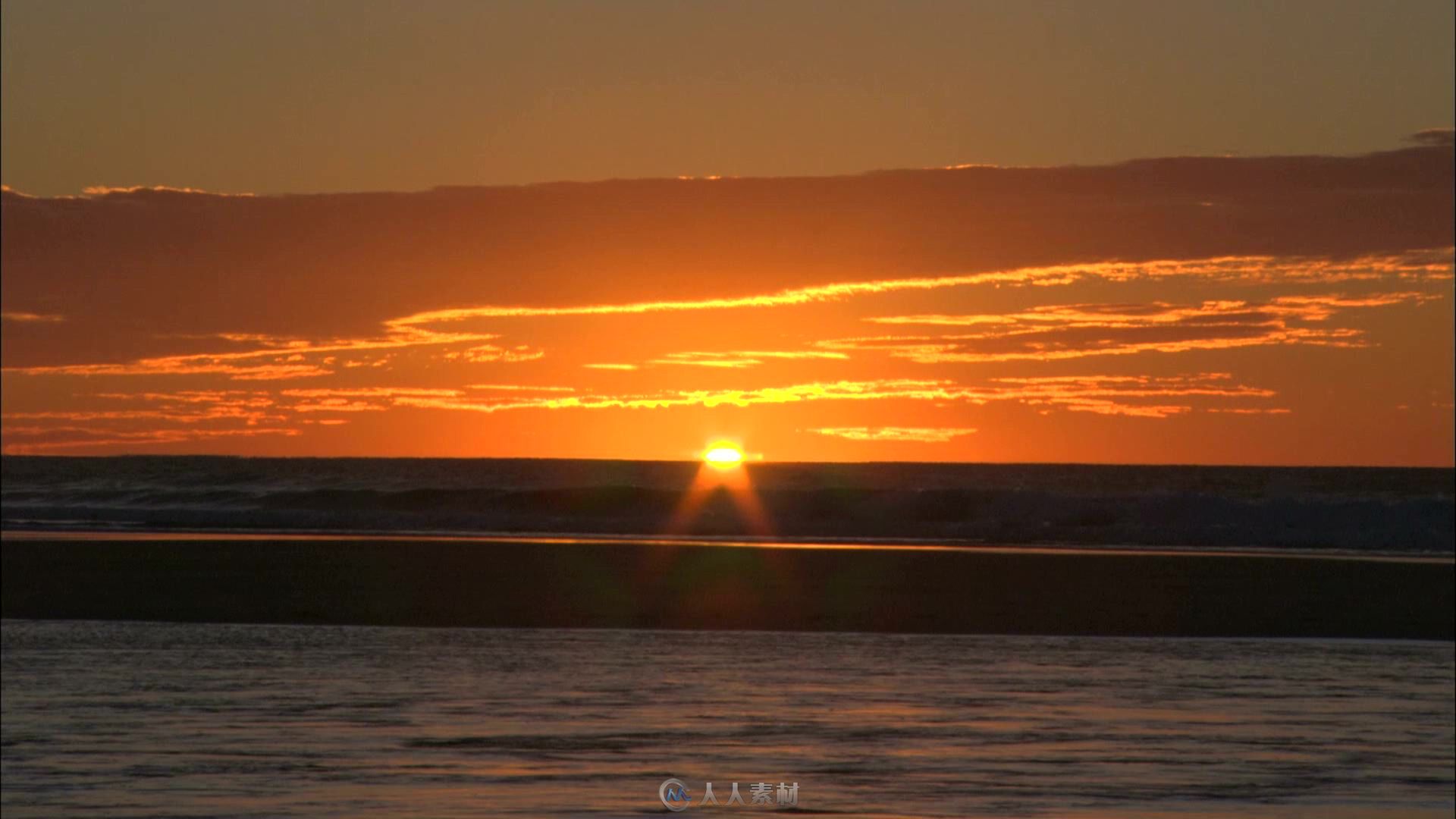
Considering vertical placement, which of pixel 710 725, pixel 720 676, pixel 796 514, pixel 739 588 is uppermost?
pixel 796 514

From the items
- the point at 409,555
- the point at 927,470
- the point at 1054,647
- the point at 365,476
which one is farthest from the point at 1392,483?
the point at 1054,647

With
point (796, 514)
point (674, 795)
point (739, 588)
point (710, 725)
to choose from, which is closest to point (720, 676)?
point (710, 725)

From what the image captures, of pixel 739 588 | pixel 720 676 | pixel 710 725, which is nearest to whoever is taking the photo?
pixel 710 725

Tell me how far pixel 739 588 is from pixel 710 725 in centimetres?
1462

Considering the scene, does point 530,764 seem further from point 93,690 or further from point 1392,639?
point 1392,639

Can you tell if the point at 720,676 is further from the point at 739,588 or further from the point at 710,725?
the point at 739,588

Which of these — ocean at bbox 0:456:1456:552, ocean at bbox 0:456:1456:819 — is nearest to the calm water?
ocean at bbox 0:456:1456:819

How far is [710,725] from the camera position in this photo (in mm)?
15703

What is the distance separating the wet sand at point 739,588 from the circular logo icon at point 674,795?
11627 mm

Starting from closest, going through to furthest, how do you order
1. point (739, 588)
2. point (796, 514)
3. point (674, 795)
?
point (674, 795) < point (739, 588) < point (796, 514)

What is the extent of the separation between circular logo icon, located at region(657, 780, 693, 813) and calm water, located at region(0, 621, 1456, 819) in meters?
0.14

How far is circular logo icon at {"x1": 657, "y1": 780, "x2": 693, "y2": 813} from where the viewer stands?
12.4 metres

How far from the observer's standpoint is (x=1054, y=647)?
22438 millimetres

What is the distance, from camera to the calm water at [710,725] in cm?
1271
